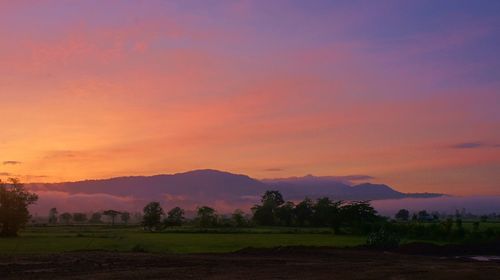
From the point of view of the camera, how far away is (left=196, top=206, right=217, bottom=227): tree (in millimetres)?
130750

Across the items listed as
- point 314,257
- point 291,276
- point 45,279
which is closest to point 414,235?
point 314,257

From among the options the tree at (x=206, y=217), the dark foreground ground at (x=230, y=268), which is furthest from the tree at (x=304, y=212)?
the dark foreground ground at (x=230, y=268)

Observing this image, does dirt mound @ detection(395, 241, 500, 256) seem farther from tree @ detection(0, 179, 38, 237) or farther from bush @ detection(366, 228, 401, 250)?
tree @ detection(0, 179, 38, 237)

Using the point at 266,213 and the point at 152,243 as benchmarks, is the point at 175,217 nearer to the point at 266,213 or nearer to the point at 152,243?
the point at 266,213

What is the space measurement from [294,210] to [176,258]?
100887mm

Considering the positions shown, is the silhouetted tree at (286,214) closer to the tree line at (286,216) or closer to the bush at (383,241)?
the tree line at (286,216)

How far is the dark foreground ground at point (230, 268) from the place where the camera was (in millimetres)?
28766

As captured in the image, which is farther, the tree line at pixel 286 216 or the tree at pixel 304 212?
the tree at pixel 304 212

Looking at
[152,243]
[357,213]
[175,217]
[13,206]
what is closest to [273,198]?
[175,217]

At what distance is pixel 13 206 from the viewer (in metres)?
88.9

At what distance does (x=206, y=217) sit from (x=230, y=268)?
3943 inches

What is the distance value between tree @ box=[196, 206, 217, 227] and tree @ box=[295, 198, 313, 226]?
19480mm

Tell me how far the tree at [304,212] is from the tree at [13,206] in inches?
2444

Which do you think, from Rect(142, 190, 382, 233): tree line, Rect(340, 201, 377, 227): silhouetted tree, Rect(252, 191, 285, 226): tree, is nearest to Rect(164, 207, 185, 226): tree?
Rect(142, 190, 382, 233): tree line
